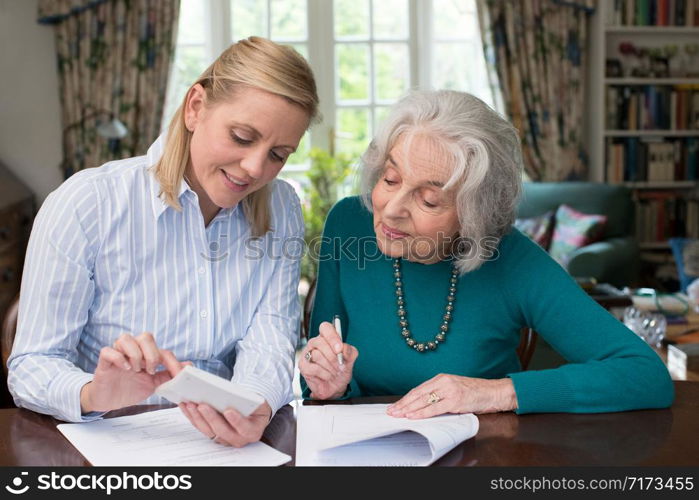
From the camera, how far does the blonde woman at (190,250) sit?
1355mm

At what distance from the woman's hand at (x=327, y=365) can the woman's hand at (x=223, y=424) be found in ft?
0.82

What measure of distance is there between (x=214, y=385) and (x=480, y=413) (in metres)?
0.49

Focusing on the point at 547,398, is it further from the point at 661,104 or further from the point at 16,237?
the point at 661,104

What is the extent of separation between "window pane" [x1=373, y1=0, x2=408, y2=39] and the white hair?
4.11 m

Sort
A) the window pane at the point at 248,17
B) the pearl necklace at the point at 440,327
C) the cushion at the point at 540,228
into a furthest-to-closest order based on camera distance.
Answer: the window pane at the point at 248,17 < the cushion at the point at 540,228 < the pearl necklace at the point at 440,327

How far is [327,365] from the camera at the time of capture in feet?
4.54

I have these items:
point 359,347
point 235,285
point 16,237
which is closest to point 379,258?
point 359,347

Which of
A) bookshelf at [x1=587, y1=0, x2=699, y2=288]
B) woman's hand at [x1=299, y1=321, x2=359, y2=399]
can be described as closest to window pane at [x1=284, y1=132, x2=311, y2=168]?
bookshelf at [x1=587, y1=0, x2=699, y2=288]

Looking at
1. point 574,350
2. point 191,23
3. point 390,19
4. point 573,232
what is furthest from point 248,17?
point 574,350

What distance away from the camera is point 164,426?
Result: 1.22 meters

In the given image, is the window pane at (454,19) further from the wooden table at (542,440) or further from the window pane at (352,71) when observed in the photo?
the wooden table at (542,440)

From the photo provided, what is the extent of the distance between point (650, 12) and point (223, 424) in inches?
208

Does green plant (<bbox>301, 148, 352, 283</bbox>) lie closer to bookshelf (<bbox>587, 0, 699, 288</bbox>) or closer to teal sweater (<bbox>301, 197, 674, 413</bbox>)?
bookshelf (<bbox>587, 0, 699, 288</bbox>)

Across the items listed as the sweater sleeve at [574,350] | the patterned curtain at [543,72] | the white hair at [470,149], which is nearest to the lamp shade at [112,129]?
the patterned curtain at [543,72]
